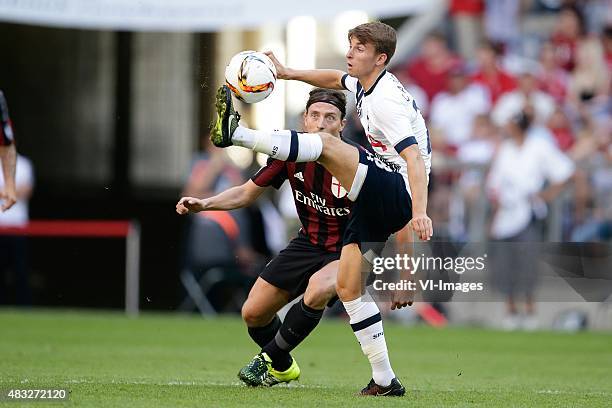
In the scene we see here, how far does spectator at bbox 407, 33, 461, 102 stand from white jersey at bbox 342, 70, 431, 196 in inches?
321

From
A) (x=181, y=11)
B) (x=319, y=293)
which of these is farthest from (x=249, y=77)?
(x=181, y=11)

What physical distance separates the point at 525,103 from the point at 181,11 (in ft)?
14.3

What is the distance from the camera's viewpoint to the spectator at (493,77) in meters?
16.0

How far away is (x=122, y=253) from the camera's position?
17422 mm

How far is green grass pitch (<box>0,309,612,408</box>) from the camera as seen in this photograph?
7723mm

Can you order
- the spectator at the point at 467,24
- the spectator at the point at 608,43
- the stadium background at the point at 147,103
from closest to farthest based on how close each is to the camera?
the spectator at the point at 608,43
the stadium background at the point at 147,103
the spectator at the point at 467,24

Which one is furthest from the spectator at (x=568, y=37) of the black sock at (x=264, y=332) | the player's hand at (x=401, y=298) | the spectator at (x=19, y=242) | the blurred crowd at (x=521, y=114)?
the player's hand at (x=401, y=298)

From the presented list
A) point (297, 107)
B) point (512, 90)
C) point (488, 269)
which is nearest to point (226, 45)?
point (297, 107)

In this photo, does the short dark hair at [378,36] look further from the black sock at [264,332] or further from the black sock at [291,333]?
the black sock at [264,332]

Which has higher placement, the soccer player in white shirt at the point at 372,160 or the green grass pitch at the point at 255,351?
the soccer player in white shirt at the point at 372,160

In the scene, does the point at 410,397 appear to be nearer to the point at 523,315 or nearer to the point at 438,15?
the point at 523,315

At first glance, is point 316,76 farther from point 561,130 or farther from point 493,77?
point 493,77

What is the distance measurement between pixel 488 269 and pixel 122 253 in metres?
5.47

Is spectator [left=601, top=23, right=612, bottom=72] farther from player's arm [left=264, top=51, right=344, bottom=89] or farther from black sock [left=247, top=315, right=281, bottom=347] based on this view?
black sock [left=247, top=315, right=281, bottom=347]
